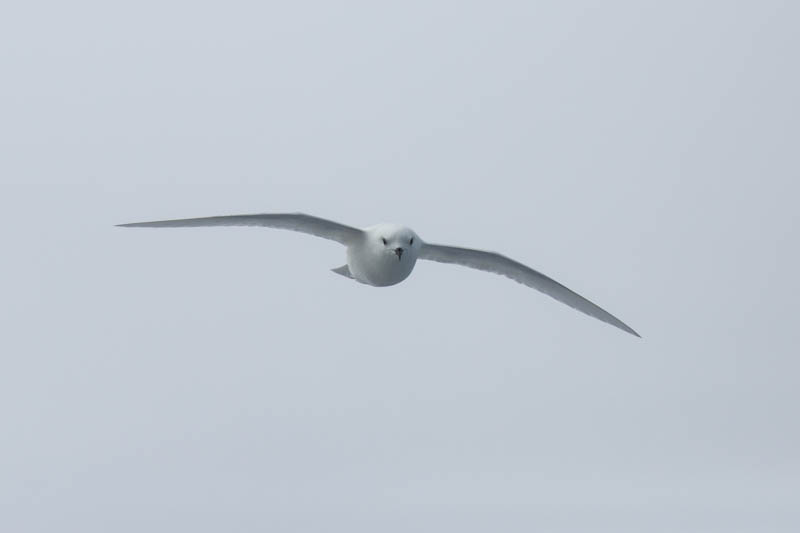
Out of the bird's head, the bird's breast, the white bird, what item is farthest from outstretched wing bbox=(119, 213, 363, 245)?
the bird's head

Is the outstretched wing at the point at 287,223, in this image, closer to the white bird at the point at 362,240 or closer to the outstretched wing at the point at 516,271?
the white bird at the point at 362,240

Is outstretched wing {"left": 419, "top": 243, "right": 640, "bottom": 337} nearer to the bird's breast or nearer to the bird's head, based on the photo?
the bird's breast

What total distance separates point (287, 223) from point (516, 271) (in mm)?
8846

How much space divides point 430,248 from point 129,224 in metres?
9.98

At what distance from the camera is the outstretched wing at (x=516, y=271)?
3712 cm

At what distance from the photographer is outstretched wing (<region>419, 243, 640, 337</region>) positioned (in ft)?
122

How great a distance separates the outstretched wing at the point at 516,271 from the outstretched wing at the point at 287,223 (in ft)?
11.0

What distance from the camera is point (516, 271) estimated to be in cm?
3841

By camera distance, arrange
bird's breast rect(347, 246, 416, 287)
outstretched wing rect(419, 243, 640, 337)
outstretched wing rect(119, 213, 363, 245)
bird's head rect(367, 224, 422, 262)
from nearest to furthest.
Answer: bird's head rect(367, 224, 422, 262), outstretched wing rect(119, 213, 363, 245), bird's breast rect(347, 246, 416, 287), outstretched wing rect(419, 243, 640, 337)

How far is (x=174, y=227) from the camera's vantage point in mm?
32656

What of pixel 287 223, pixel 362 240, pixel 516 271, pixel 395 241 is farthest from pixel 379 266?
pixel 516 271

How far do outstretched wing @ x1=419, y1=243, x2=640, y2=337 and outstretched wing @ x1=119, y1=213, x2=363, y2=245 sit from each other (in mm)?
3342

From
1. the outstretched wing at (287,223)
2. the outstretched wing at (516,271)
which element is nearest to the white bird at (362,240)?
the outstretched wing at (287,223)

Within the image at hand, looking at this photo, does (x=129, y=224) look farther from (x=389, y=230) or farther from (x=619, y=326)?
(x=619, y=326)
